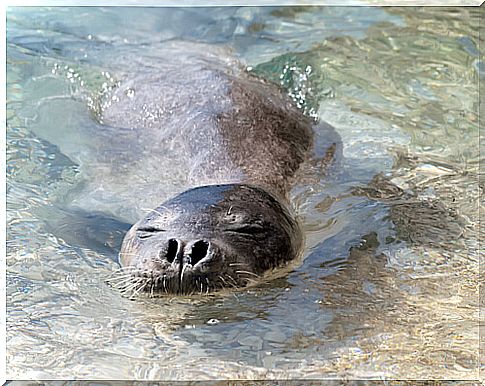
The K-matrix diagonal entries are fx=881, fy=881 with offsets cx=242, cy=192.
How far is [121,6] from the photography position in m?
9.17

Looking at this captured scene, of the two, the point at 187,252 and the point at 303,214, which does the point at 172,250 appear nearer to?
the point at 187,252

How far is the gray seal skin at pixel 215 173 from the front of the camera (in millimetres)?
4055

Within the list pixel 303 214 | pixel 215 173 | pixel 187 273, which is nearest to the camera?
pixel 187 273

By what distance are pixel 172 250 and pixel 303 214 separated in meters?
1.25

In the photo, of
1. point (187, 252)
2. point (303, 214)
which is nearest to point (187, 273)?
point (187, 252)

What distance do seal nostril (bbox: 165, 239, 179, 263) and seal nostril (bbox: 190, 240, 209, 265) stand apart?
0.29 feet

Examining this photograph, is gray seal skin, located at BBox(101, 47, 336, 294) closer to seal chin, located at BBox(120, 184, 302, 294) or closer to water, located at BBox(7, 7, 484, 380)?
seal chin, located at BBox(120, 184, 302, 294)

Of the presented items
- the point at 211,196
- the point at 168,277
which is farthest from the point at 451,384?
the point at 211,196

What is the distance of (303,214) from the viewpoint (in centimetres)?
511

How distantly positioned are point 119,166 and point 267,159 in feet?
3.29

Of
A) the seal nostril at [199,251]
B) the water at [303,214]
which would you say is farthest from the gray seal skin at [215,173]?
the water at [303,214]

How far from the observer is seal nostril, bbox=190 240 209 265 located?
400cm

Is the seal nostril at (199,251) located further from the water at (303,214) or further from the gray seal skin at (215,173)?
the water at (303,214)

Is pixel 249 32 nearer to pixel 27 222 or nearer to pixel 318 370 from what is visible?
pixel 27 222
